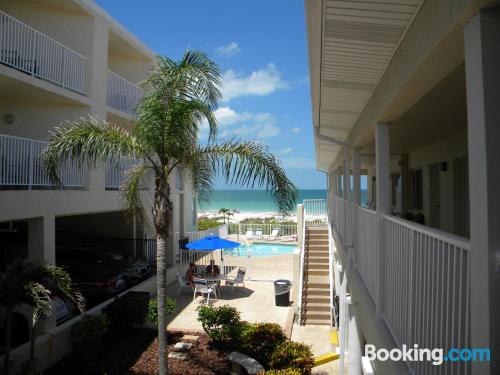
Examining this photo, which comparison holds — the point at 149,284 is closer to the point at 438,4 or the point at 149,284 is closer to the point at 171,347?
the point at 171,347

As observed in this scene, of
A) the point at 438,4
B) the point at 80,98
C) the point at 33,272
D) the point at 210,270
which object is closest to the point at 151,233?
the point at 210,270

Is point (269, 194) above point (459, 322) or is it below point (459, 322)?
above

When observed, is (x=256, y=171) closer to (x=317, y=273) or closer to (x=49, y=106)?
(x=49, y=106)

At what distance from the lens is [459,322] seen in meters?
2.22

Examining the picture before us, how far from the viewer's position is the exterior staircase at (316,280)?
1263 cm

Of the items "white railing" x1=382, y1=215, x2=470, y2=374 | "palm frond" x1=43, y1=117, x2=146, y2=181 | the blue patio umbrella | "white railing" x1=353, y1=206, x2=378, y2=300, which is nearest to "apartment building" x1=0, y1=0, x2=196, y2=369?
"palm frond" x1=43, y1=117, x2=146, y2=181

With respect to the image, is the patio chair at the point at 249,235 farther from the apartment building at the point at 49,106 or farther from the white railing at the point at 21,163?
the white railing at the point at 21,163

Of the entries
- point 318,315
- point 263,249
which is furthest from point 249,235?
point 318,315

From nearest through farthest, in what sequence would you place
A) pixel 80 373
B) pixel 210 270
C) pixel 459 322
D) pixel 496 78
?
pixel 496 78, pixel 459 322, pixel 80 373, pixel 210 270

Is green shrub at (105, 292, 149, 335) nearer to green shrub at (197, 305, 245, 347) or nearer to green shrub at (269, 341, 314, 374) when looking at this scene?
green shrub at (197, 305, 245, 347)

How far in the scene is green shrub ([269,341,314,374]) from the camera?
7527 millimetres

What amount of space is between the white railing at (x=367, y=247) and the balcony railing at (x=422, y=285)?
0.23ft

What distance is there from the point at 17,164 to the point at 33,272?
10.1 feet

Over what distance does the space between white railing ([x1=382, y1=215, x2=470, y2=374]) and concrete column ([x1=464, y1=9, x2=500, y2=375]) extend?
0.22 meters
